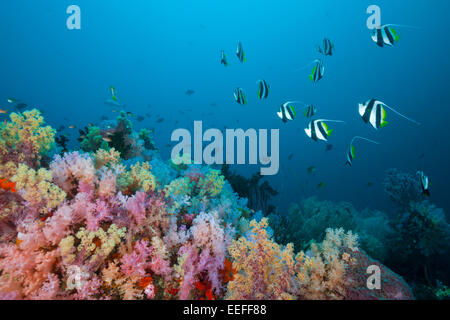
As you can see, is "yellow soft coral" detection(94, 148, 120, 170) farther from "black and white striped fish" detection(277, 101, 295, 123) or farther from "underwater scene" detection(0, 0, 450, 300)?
"black and white striped fish" detection(277, 101, 295, 123)

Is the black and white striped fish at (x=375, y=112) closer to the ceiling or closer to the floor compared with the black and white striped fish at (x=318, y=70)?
closer to the floor

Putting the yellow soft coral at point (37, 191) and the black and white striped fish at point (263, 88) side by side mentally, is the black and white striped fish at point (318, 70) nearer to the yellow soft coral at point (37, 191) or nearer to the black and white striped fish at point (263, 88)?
the black and white striped fish at point (263, 88)

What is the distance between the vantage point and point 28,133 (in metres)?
3.52

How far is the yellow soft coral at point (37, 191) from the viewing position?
2473mm

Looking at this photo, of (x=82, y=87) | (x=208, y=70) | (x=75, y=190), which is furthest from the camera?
(x=208, y=70)

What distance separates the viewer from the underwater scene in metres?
2.38

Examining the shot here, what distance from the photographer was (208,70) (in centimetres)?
11350

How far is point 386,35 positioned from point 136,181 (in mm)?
5159

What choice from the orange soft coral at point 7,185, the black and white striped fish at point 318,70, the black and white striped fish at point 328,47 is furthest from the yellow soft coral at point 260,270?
the black and white striped fish at point 328,47

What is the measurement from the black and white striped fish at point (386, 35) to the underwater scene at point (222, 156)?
0.9 inches

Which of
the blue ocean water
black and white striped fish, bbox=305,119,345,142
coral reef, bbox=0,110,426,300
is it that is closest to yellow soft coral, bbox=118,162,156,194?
coral reef, bbox=0,110,426,300
